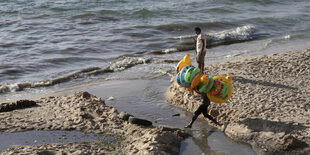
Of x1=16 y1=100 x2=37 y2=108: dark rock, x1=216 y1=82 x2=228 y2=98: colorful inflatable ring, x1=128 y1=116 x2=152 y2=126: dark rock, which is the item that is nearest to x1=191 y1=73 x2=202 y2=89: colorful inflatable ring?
x1=216 y1=82 x2=228 y2=98: colorful inflatable ring

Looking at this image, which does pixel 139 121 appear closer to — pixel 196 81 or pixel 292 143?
pixel 196 81

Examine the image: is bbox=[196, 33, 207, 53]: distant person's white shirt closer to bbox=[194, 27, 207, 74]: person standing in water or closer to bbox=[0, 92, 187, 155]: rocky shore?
bbox=[194, 27, 207, 74]: person standing in water

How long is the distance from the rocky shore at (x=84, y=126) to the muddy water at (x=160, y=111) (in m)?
0.37

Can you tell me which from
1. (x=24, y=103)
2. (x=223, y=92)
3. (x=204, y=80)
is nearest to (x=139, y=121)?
(x=204, y=80)

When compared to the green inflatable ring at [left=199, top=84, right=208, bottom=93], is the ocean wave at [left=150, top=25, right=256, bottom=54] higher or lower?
lower

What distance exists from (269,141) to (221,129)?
1.05 metres

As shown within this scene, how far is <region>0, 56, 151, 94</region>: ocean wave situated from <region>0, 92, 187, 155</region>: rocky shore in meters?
2.77

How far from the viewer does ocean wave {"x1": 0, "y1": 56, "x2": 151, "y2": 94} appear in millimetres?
11125

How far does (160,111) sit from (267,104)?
2242mm

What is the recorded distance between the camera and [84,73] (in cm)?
1239

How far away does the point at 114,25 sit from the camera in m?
20.2

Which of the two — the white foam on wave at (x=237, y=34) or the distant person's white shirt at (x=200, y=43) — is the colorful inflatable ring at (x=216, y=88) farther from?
the white foam on wave at (x=237, y=34)

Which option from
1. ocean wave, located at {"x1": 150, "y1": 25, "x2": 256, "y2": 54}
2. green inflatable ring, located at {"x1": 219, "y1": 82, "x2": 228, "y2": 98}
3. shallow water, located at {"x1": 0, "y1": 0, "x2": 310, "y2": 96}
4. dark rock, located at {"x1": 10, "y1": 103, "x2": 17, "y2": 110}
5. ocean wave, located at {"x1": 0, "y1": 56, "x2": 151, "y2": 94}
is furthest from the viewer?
ocean wave, located at {"x1": 150, "y1": 25, "x2": 256, "y2": 54}

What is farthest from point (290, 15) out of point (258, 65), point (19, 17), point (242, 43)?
point (19, 17)
